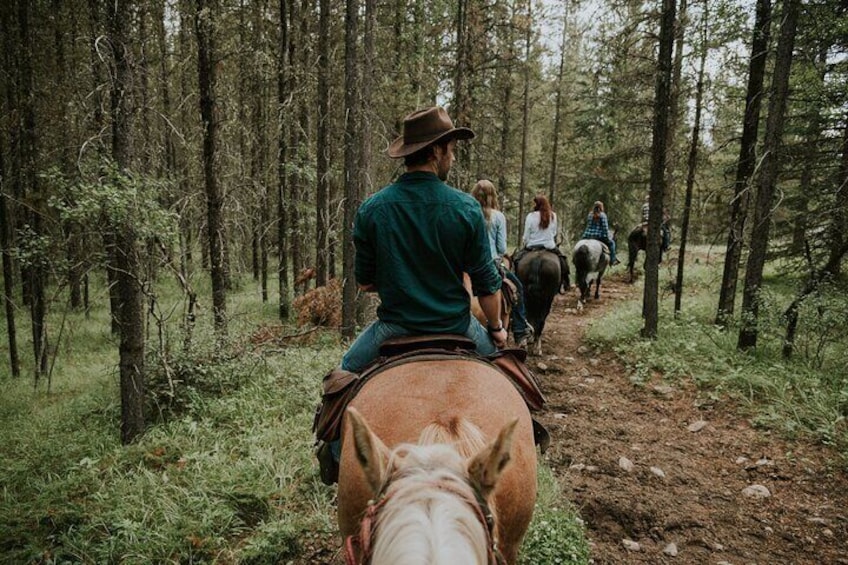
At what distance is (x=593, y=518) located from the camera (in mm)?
4215

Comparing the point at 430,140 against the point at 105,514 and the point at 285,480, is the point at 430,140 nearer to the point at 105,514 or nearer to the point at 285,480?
the point at 285,480

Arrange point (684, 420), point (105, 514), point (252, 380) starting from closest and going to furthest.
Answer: point (105, 514), point (684, 420), point (252, 380)

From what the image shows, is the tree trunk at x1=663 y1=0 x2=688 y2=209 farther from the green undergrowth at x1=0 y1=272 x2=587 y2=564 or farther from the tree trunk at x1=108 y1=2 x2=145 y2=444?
the tree trunk at x1=108 y1=2 x2=145 y2=444

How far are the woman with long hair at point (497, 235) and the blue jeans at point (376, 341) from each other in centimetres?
291

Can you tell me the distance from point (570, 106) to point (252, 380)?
2730 cm

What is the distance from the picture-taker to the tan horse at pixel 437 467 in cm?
114

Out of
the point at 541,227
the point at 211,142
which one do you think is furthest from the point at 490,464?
the point at 211,142

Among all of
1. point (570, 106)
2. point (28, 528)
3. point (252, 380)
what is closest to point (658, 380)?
point (252, 380)

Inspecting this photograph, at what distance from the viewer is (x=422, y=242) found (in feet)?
8.70

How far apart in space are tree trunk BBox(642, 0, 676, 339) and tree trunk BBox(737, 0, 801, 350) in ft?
5.02

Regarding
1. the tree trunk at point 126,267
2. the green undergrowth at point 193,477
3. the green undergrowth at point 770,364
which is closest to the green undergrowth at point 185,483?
the green undergrowth at point 193,477

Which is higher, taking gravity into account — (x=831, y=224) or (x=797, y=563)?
(x=831, y=224)

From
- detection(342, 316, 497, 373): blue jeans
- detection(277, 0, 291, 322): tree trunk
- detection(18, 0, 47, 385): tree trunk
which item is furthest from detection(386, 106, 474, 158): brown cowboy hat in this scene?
detection(18, 0, 47, 385): tree trunk

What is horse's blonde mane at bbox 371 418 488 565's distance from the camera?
42.2 inches
